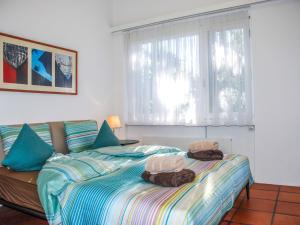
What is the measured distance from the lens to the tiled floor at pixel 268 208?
239 cm

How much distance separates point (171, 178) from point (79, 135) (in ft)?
6.20

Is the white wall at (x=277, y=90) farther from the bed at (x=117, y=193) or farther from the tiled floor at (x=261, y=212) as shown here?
the bed at (x=117, y=193)

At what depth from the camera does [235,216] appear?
2.50m

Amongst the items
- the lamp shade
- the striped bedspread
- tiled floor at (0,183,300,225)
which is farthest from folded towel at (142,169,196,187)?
the lamp shade

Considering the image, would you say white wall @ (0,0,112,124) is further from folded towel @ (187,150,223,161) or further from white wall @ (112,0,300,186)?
white wall @ (112,0,300,186)

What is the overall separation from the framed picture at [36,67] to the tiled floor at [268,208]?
8.70 ft

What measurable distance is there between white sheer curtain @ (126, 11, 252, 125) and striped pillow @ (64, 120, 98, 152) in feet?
3.75

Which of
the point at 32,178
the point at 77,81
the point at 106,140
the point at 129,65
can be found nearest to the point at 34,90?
the point at 77,81

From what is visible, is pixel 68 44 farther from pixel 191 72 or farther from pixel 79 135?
pixel 191 72

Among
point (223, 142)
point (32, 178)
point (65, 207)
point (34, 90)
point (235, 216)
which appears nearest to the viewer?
point (65, 207)

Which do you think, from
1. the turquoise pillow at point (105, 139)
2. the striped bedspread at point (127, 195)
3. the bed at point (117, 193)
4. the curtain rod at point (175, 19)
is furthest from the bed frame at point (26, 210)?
the curtain rod at point (175, 19)

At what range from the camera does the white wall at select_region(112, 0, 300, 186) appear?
3371 millimetres

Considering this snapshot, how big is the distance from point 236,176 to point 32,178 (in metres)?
1.74

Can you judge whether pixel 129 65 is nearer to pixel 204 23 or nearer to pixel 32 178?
pixel 204 23
